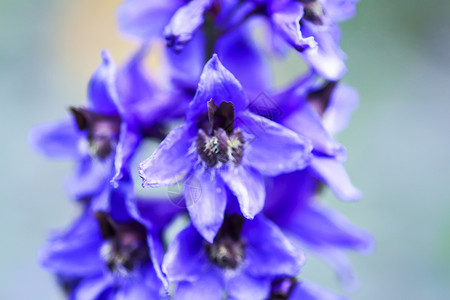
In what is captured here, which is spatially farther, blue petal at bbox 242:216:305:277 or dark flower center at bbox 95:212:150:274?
dark flower center at bbox 95:212:150:274

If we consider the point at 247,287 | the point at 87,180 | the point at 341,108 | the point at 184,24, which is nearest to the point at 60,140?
the point at 87,180

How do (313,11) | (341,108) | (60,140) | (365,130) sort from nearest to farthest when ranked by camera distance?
(313,11) → (60,140) → (341,108) → (365,130)

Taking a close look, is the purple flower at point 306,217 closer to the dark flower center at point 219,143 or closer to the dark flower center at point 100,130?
the dark flower center at point 219,143

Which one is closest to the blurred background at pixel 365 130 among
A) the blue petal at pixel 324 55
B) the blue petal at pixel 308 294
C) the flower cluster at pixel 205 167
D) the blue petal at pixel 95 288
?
the blue petal at pixel 95 288

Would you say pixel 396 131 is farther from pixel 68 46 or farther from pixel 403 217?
pixel 68 46

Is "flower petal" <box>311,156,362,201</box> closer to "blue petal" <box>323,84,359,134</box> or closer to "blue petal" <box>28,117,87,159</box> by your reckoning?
"blue petal" <box>323,84,359,134</box>

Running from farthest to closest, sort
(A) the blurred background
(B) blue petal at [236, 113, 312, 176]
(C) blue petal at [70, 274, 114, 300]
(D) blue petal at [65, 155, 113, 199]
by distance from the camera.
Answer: (A) the blurred background, (D) blue petal at [65, 155, 113, 199], (C) blue petal at [70, 274, 114, 300], (B) blue petal at [236, 113, 312, 176]

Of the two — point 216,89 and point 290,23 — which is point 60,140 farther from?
point 290,23

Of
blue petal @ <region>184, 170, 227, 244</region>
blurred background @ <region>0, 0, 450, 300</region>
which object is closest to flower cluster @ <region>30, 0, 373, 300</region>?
blue petal @ <region>184, 170, 227, 244</region>
